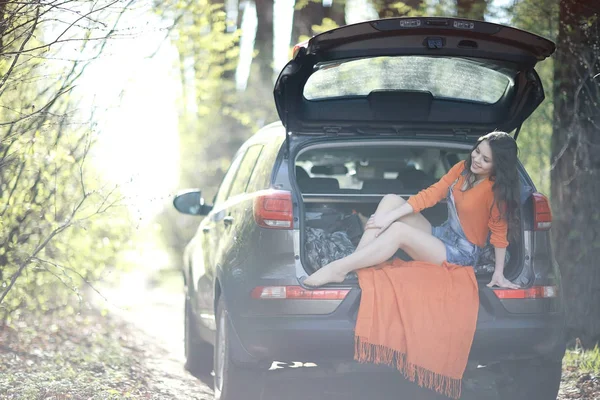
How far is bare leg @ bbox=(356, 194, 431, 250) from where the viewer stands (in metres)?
6.20

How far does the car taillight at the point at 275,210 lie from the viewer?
578 cm

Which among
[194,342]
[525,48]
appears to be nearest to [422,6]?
[194,342]

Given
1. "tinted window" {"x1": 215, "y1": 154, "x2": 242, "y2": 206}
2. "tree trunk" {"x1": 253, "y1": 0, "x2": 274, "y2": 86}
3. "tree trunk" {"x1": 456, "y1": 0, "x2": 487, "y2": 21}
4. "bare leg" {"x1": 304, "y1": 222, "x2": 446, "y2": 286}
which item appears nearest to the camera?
"bare leg" {"x1": 304, "y1": 222, "x2": 446, "y2": 286}

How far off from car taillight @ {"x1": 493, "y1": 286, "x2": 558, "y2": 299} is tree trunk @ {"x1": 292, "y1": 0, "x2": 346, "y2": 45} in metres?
10.1

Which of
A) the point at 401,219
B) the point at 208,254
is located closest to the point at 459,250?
the point at 401,219

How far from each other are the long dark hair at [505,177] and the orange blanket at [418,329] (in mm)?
581

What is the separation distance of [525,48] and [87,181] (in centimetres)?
497

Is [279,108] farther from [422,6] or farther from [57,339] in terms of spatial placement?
[422,6]

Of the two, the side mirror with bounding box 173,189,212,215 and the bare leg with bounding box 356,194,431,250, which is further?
the side mirror with bounding box 173,189,212,215

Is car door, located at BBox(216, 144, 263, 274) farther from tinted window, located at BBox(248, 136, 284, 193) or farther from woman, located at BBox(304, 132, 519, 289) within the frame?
woman, located at BBox(304, 132, 519, 289)

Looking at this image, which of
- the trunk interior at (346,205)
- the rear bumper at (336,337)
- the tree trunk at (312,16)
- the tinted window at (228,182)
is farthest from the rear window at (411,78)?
the tree trunk at (312,16)

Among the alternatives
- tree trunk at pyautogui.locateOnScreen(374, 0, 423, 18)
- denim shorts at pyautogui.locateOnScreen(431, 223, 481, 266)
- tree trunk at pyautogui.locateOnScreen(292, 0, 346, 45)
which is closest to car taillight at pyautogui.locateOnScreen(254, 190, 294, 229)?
denim shorts at pyautogui.locateOnScreen(431, 223, 481, 266)

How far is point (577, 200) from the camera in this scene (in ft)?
28.3

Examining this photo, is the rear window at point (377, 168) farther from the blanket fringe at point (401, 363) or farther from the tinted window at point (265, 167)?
the blanket fringe at point (401, 363)
